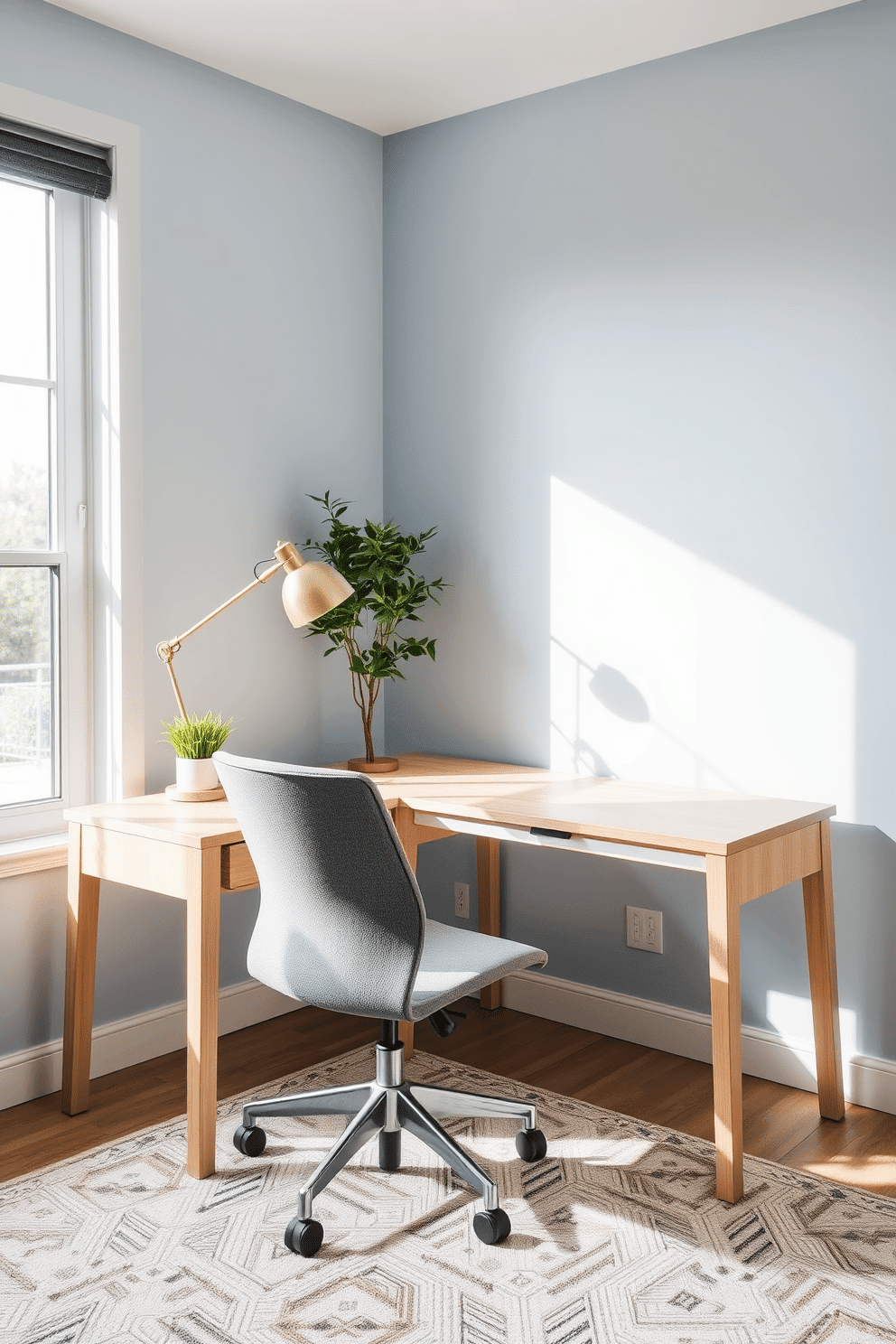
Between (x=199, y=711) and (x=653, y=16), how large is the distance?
2019 mm

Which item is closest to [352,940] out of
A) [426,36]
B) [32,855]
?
[32,855]

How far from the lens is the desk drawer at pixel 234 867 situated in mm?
2338

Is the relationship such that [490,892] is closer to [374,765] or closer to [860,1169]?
[374,765]

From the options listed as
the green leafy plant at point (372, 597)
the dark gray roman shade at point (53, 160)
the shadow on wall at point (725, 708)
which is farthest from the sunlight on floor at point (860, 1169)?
the dark gray roman shade at point (53, 160)

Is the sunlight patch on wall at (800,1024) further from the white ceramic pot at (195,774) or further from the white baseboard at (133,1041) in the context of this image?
the white ceramic pot at (195,774)

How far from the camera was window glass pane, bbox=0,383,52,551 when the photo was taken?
105 inches

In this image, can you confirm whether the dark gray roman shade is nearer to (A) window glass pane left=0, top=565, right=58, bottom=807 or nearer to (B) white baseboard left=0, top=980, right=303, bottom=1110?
(A) window glass pane left=0, top=565, right=58, bottom=807

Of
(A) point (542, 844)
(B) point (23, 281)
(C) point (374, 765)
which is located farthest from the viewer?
(C) point (374, 765)

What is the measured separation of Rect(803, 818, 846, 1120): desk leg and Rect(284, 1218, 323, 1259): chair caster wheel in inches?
47.1

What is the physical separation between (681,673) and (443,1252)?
1482 mm

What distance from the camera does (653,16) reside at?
2.62 meters

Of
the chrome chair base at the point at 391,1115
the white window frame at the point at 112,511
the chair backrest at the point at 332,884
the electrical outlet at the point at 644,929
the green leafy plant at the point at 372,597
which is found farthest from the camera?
the green leafy plant at the point at 372,597

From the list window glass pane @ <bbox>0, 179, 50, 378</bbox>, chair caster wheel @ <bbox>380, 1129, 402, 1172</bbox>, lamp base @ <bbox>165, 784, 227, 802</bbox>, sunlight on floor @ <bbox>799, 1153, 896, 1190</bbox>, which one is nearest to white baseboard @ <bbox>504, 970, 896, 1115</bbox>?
sunlight on floor @ <bbox>799, 1153, 896, 1190</bbox>

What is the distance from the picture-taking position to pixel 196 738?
265cm
